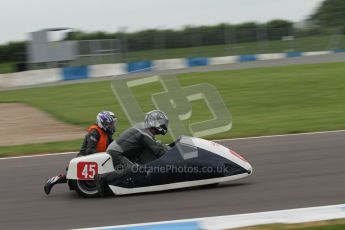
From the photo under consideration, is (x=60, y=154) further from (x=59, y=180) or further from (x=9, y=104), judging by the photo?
(x=9, y=104)

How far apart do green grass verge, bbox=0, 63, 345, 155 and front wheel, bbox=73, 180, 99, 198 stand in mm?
4147

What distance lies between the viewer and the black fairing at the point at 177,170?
7746 millimetres

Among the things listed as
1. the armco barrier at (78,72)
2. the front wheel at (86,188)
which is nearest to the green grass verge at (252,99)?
the armco barrier at (78,72)

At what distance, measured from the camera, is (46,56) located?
108ft

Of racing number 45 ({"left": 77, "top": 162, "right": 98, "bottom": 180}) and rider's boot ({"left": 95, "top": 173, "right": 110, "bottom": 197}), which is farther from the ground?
racing number 45 ({"left": 77, "top": 162, "right": 98, "bottom": 180})

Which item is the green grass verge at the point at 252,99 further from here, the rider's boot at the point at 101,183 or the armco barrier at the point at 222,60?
the armco barrier at the point at 222,60

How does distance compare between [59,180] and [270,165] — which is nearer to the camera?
[59,180]

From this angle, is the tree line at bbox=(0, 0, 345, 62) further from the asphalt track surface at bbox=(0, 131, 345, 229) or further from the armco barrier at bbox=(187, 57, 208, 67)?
the asphalt track surface at bbox=(0, 131, 345, 229)

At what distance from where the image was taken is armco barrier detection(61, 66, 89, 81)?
93.8ft

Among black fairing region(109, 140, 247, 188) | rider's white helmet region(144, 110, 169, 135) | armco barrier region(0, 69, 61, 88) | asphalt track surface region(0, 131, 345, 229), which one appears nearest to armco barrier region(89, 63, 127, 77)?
armco barrier region(0, 69, 61, 88)

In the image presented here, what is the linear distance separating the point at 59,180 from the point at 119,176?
0.94m

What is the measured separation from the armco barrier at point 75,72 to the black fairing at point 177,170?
21281 mm

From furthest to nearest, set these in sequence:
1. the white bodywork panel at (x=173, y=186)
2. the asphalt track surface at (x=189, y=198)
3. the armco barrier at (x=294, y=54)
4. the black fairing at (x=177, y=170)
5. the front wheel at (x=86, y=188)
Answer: the armco barrier at (x=294, y=54) < the front wheel at (x=86, y=188) < the white bodywork panel at (x=173, y=186) < the black fairing at (x=177, y=170) < the asphalt track surface at (x=189, y=198)

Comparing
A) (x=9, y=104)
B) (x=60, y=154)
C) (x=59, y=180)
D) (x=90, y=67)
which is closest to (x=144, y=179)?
(x=59, y=180)
